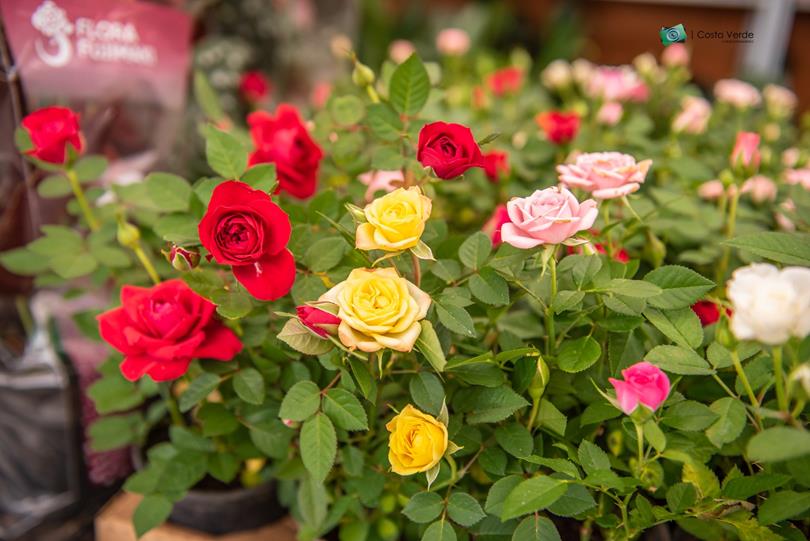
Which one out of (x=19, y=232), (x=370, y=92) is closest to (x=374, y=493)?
(x=370, y=92)

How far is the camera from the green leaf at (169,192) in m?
0.61

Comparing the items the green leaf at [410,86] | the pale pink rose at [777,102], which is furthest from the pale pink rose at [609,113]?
the green leaf at [410,86]

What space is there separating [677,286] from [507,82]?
A: 0.80m

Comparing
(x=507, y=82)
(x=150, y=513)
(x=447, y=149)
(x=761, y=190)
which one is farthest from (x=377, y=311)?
(x=507, y=82)

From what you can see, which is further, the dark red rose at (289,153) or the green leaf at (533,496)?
the dark red rose at (289,153)

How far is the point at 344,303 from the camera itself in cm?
45

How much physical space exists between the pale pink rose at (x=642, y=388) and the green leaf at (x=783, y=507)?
0.11m

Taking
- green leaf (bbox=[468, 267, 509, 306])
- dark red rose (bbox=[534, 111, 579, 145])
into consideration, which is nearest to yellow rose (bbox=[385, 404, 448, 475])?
green leaf (bbox=[468, 267, 509, 306])

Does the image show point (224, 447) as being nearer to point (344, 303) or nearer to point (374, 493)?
point (374, 493)

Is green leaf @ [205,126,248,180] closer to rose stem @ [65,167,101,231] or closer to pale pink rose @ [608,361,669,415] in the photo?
rose stem @ [65,167,101,231]

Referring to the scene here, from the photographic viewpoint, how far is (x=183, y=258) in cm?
50

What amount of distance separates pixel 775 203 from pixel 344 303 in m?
0.68

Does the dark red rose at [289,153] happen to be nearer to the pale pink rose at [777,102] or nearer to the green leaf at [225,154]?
the green leaf at [225,154]

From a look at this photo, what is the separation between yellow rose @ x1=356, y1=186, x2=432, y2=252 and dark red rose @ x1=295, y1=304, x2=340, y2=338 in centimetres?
6
